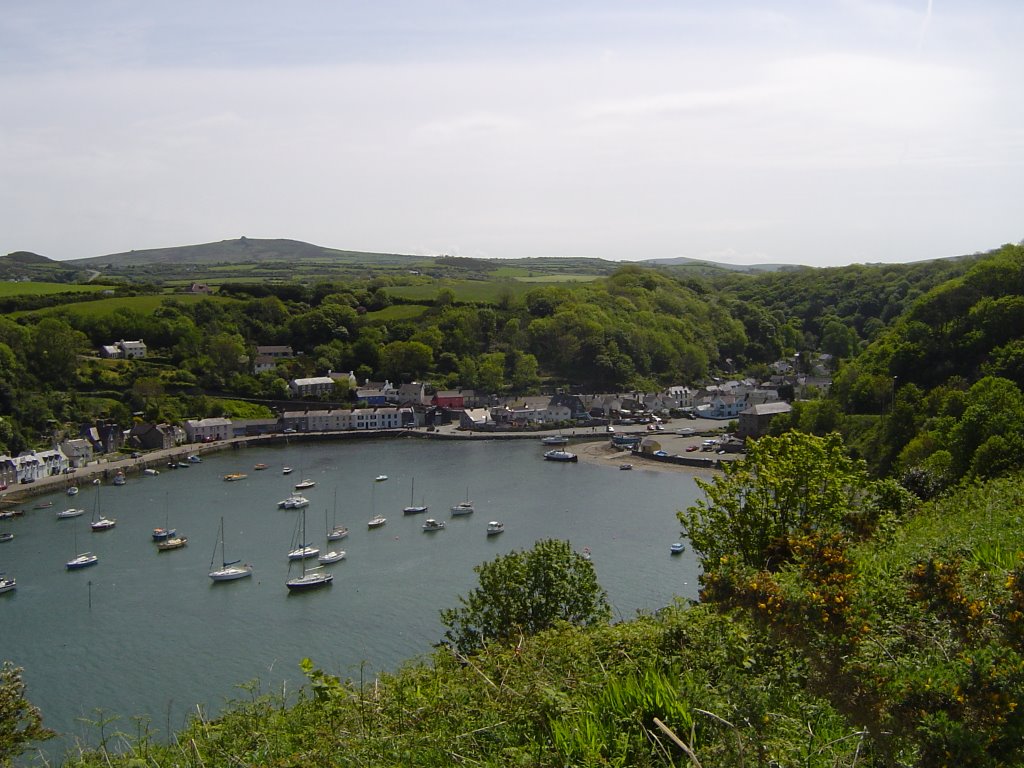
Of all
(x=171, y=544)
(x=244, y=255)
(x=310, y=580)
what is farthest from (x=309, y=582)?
(x=244, y=255)

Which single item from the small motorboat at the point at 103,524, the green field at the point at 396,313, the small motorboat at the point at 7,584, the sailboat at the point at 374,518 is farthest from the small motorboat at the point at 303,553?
the green field at the point at 396,313

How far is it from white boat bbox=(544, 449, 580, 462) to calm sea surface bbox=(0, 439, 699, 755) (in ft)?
1.55

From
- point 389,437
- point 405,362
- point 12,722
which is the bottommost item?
point 389,437

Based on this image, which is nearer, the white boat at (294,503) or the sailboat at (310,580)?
the sailboat at (310,580)

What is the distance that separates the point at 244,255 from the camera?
93.4 meters

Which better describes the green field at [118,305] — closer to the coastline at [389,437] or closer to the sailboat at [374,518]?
the coastline at [389,437]

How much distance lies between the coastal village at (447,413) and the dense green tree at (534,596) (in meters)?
16.3

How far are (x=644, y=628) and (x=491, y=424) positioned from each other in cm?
Answer: 2453

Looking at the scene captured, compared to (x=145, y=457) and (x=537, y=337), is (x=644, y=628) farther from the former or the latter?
(x=537, y=337)

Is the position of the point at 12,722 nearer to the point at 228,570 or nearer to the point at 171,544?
the point at 228,570

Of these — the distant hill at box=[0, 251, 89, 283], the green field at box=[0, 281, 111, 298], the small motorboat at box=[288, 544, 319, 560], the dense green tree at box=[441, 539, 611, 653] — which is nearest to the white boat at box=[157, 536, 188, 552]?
the small motorboat at box=[288, 544, 319, 560]

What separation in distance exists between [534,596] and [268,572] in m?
7.86

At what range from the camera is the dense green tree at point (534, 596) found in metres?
6.34

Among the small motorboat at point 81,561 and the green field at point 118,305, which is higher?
the green field at point 118,305
